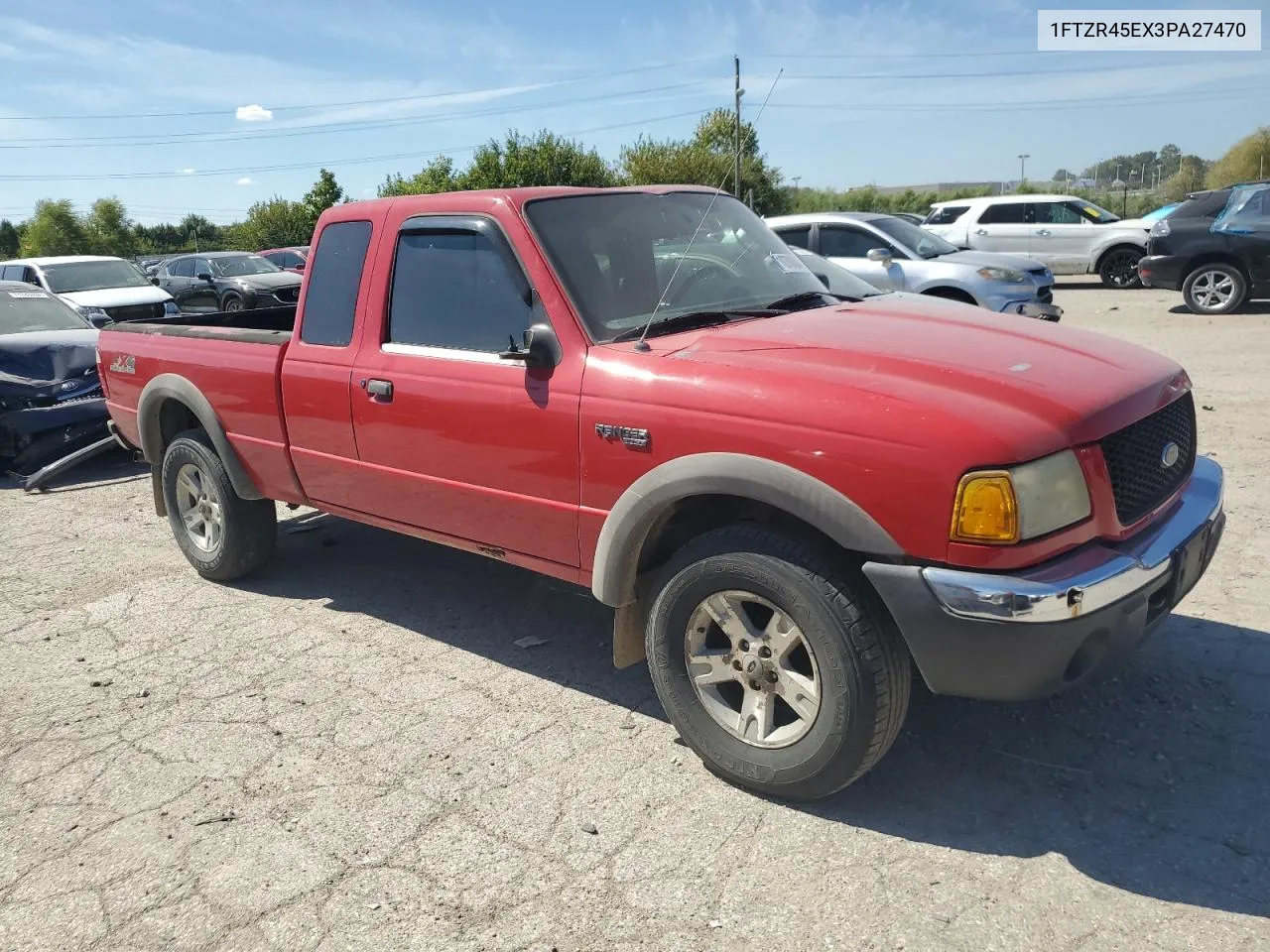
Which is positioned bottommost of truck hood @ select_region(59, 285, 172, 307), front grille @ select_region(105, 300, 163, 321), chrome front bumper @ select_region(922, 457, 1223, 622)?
chrome front bumper @ select_region(922, 457, 1223, 622)

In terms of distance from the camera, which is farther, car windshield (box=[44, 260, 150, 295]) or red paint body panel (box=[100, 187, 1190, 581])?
car windshield (box=[44, 260, 150, 295])

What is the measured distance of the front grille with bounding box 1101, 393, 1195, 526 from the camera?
2.83 meters

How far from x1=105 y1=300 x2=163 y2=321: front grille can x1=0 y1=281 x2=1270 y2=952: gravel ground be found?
32.9ft

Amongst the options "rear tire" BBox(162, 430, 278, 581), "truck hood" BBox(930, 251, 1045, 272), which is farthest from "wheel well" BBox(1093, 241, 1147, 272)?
"rear tire" BBox(162, 430, 278, 581)

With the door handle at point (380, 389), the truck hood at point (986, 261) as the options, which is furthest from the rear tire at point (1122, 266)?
the door handle at point (380, 389)

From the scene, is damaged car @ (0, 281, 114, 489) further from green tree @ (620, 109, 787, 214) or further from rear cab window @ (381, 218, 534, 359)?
green tree @ (620, 109, 787, 214)

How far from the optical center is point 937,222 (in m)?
19.4

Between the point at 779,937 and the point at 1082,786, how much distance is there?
122 centimetres

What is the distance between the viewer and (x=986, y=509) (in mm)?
2557

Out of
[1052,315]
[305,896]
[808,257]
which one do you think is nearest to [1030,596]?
[305,896]

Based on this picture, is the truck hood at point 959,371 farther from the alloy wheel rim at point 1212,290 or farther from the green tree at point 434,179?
the green tree at point 434,179

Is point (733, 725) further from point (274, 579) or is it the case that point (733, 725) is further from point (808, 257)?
point (808, 257)

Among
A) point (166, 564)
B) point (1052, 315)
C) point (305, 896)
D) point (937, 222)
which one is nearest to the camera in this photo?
point (305, 896)

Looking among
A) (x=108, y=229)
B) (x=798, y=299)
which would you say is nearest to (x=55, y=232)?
(x=108, y=229)
